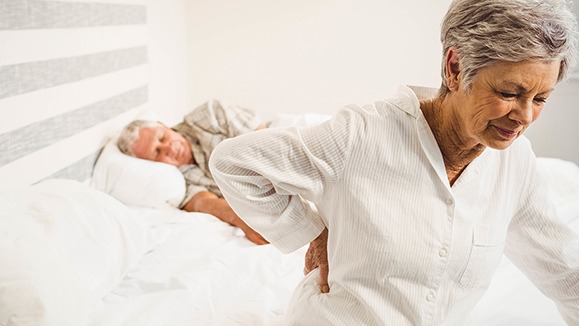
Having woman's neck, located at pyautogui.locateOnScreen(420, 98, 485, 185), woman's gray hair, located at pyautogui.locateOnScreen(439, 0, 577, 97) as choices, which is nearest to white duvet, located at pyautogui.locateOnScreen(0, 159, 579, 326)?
woman's neck, located at pyautogui.locateOnScreen(420, 98, 485, 185)

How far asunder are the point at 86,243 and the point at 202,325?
17.3 inches

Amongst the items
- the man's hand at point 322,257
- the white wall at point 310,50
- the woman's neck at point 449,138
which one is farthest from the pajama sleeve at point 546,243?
the white wall at point 310,50

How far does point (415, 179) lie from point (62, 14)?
151cm

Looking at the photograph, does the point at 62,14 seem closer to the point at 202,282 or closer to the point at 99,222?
the point at 99,222

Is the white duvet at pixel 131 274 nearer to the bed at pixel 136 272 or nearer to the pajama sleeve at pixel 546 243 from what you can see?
the bed at pixel 136 272

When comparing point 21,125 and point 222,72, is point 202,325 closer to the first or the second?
point 21,125

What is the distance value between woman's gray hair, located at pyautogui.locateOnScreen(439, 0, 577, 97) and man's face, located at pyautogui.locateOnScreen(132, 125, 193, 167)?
1.73 m

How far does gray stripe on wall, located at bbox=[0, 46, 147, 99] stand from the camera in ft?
6.12

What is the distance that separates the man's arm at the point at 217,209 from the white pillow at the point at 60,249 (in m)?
0.34

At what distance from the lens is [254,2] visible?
3.46m

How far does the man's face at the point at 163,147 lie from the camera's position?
256 centimetres

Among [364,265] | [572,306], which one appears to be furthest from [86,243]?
[572,306]

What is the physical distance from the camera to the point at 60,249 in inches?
63.3

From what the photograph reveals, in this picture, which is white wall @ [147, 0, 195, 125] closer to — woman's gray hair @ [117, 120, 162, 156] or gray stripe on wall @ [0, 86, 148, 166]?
gray stripe on wall @ [0, 86, 148, 166]
